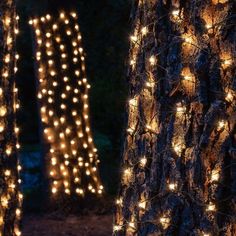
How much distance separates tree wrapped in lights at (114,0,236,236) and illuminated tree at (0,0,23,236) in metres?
2.72

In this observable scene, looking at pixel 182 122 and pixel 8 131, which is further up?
pixel 8 131

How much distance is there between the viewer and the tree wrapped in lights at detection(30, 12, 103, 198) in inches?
364

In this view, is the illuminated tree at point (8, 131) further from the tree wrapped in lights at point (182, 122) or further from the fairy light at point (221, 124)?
the fairy light at point (221, 124)

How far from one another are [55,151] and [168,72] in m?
6.27

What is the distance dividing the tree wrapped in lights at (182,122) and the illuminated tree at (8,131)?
2.72 m

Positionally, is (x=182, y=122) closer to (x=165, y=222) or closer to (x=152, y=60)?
(x=152, y=60)

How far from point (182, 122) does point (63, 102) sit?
624cm

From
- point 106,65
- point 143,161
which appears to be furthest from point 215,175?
point 106,65

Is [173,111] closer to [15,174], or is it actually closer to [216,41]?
[216,41]

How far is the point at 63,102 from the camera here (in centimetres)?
928

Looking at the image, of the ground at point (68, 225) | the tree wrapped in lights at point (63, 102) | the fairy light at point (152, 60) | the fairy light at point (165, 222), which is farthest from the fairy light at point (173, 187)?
the tree wrapped in lights at point (63, 102)

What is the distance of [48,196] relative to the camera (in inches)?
373

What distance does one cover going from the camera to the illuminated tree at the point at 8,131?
236 inches

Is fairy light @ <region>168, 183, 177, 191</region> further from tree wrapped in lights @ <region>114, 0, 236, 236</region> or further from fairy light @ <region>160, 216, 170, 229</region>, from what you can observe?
fairy light @ <region>160, 216, 170, 229</region>
